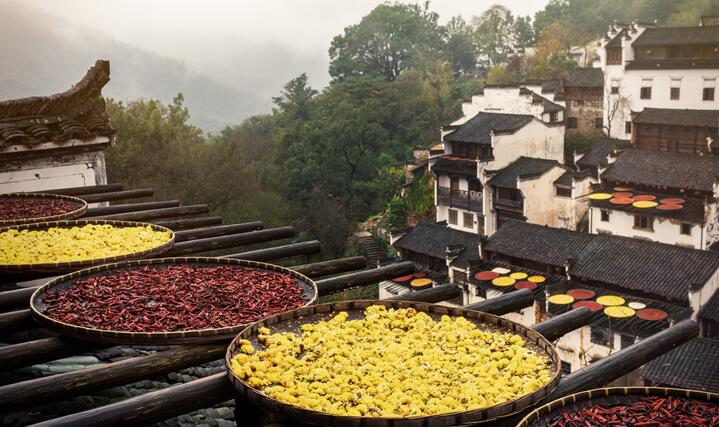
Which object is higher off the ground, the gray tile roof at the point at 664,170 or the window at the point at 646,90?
the window at the point at 646,90

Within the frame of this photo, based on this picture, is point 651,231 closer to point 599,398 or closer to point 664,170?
point 664,170

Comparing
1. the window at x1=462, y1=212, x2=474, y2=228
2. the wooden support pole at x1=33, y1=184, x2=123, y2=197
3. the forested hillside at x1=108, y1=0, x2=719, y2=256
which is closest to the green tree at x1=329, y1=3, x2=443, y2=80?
the forested hillside at x1=108, y1=0, x2=719, y2=256

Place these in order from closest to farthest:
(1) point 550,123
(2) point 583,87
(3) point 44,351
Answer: (3) point 44,351 < (1) point 550,123 < (2) point 583,87

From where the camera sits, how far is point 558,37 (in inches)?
1848

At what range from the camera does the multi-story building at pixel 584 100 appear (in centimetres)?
3375

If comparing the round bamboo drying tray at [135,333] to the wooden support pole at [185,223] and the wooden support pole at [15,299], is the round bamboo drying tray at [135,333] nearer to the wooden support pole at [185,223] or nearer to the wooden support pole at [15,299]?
the wooden support pole at [15,299]

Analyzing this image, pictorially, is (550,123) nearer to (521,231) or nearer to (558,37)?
(521,231)

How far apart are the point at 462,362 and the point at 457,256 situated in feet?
73.0

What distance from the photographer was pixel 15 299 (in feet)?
14.9

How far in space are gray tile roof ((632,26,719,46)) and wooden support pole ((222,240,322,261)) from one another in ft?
90.2

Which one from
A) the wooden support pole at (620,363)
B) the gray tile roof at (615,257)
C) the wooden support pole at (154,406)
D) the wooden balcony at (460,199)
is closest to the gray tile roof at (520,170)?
the wooden balcony at (460,199)

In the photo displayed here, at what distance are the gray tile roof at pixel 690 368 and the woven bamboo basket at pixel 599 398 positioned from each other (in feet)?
46.6

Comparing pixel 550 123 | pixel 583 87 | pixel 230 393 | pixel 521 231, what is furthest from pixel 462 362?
pixel 583 87

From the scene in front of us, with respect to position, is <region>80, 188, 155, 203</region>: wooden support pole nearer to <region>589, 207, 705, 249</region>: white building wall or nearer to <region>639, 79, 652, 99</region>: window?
<region>589, 207, 705, 249</region>: white building wall
